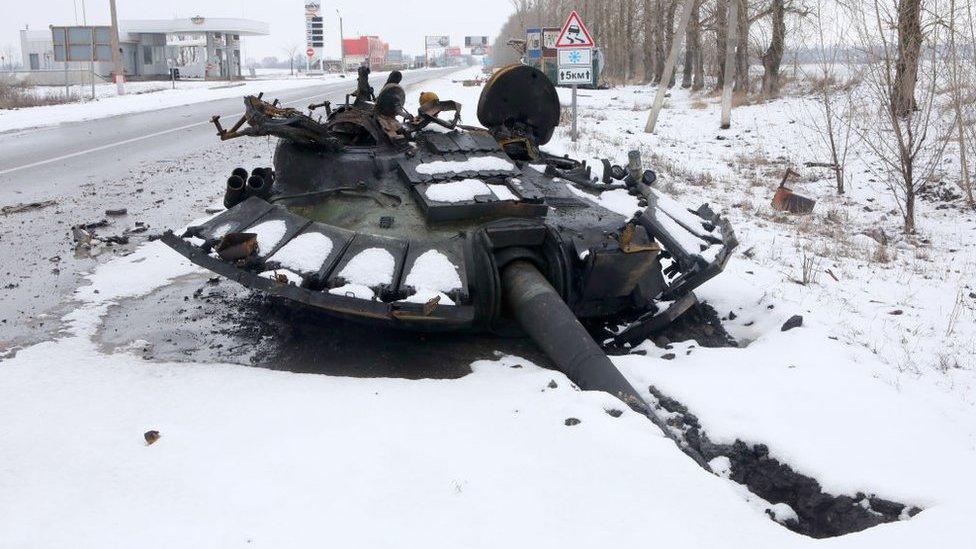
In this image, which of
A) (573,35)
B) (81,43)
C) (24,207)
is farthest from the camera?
(81,43)

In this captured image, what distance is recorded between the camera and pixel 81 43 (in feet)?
137

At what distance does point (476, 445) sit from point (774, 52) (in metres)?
22.6

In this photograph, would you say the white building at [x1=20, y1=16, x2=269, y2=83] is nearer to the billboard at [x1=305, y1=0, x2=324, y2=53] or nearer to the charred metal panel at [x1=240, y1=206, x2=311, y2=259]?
the billboard at [x1=305, y1=0, x2=324, y2=53]

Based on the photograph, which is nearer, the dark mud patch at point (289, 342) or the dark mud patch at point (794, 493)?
the dark mud patch at point (794, 493)

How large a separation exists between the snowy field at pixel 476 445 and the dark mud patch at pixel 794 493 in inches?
1.8

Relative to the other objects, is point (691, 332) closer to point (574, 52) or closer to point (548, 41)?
point (574, 52)

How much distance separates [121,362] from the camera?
471cm

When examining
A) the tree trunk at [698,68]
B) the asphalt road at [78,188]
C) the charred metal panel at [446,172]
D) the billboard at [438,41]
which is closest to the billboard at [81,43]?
the asphalt road at [78,188]

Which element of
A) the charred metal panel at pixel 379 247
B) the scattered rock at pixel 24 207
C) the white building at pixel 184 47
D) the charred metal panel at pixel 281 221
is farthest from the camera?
the white building at pixel 184 47

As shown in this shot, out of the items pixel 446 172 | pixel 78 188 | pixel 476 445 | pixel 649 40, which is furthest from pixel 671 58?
pixel 649 40

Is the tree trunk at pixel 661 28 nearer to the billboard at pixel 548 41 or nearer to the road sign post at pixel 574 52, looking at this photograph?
the billboard at pixel 548 41

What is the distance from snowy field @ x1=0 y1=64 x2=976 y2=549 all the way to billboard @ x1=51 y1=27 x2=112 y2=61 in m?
40.3

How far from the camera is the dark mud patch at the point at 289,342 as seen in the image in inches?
191

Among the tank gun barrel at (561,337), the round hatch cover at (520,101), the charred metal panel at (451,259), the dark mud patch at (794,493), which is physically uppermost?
the round hatch cover at (520,101)
